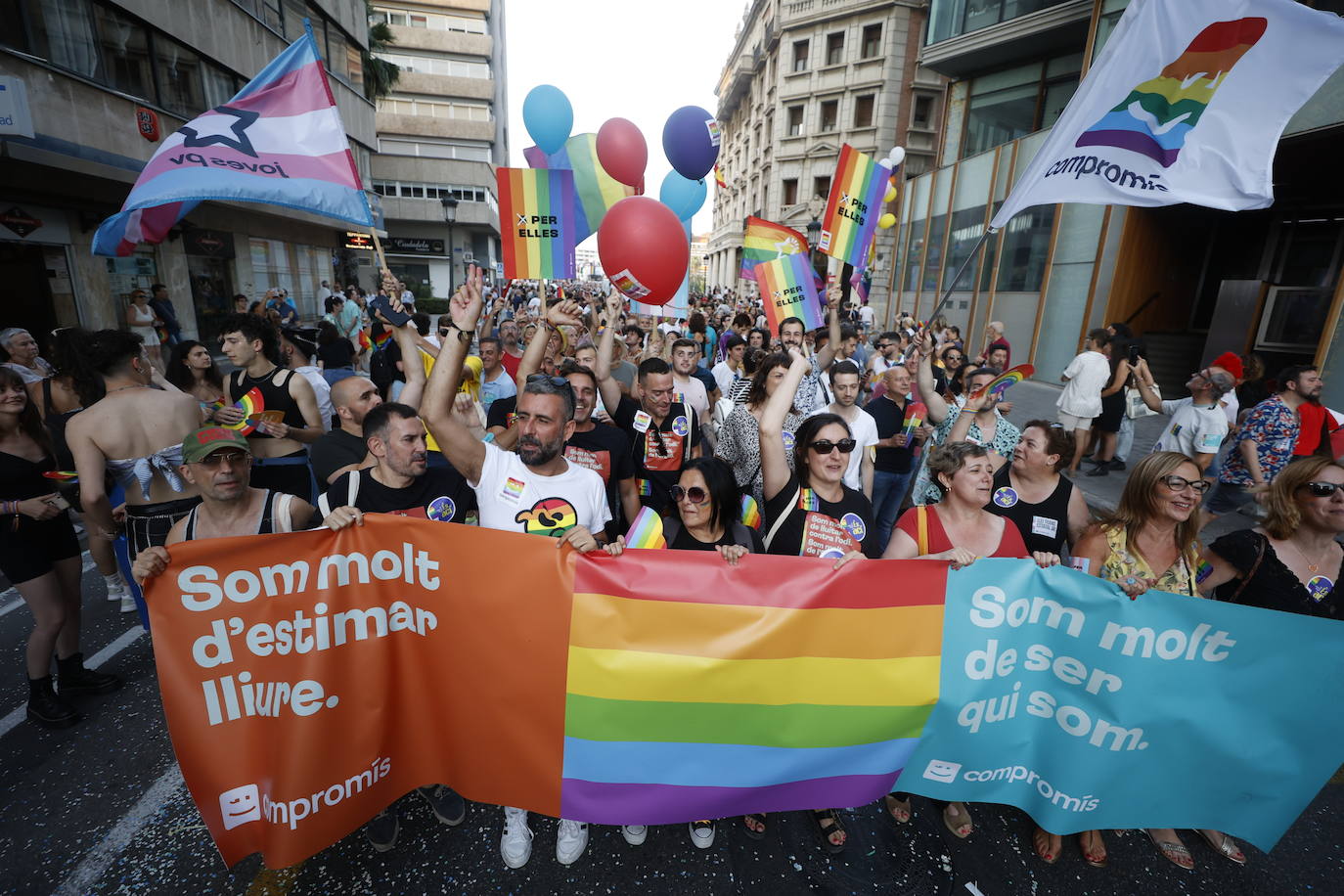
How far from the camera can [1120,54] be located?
12.4ft

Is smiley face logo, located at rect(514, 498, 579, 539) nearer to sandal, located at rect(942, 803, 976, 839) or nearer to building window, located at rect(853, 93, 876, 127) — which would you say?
sandal, located at rect(942, 803, 976, 839)

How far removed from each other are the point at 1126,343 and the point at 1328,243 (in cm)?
866

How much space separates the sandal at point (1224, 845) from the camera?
2.68m

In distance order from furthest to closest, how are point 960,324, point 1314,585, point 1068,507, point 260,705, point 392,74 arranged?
point 392,74
point 960,324
point 1068,507
point 1314,585
point 260,705

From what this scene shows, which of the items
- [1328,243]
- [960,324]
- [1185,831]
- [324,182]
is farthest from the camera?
[960,324]

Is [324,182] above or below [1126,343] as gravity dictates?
above

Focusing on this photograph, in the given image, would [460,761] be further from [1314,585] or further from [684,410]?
[1314,585]

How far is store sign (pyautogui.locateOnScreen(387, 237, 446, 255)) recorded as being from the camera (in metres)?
40.6

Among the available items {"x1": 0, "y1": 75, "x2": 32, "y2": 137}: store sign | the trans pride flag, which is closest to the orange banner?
the trans pride flag

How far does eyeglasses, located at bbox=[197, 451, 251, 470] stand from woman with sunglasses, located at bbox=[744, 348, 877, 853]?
243cm

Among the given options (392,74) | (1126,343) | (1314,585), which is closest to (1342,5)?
(1126,343)

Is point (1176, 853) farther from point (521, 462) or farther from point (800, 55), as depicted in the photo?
point (800, 55)

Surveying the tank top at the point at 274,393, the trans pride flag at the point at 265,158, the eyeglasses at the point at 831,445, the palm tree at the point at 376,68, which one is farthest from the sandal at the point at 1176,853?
the palm tree at the point at 376,68

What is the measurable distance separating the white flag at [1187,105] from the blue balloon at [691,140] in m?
4.29
